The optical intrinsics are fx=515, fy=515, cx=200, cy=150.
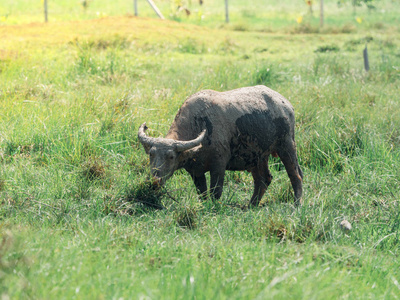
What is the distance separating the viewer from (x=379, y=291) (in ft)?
12.4

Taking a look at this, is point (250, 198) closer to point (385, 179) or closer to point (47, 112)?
point (385, 179)

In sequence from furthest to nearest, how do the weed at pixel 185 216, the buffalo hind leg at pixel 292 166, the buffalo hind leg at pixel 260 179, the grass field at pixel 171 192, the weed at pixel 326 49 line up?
the weed at pixel 326 49 → the buffalo hind leg at pixel 260 179 → the buffalo hind leg at pixel 292 166 → the weed at pixel 185 216 → the grass field at pixel 171 192

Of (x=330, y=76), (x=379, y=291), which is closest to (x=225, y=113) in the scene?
(x=379, y=291)

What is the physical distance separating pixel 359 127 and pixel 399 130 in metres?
0.72

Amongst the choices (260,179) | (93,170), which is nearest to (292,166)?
(260,179)

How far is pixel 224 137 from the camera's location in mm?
5523

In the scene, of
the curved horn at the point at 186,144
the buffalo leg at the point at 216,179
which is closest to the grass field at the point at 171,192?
the buffalo leg at the point at 216,179

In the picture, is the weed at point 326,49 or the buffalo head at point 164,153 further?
the weed at point 326,49

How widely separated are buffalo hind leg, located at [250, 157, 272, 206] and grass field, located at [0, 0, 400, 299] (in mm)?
193

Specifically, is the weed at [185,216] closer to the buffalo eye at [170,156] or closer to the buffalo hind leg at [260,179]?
the buffalo eye at [170,156]

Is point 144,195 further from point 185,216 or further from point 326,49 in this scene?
point 326,49

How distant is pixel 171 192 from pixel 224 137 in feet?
2.86

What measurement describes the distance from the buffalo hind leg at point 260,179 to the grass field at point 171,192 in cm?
19

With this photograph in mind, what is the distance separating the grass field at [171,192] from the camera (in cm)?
341
